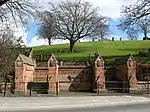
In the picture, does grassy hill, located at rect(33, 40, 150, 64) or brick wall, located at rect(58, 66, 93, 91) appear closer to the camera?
brick wall, located at rect(58, 66, 93, 91)

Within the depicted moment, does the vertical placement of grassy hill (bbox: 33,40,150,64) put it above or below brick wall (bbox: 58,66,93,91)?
above

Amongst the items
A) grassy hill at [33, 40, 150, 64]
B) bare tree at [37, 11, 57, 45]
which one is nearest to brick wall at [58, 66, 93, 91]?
grassy hill at [33, 40, 150, 64]

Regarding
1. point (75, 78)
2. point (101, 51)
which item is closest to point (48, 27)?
point (101, 51)

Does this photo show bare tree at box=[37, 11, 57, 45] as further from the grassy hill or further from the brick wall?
the brick wall

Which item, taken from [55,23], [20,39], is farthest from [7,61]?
[55,23]

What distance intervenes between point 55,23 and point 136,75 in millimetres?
36345

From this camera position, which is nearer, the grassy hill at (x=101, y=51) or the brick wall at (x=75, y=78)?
the brick wall at (x=75, y=78)

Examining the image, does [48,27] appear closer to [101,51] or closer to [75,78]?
[101,51]

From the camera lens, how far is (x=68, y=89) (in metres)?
33.0

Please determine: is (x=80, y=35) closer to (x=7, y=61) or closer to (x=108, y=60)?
(x=108, y=60)

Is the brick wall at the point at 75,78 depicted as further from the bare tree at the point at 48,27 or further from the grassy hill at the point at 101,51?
the bare tree at the point at 48,27

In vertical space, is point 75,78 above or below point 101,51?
below

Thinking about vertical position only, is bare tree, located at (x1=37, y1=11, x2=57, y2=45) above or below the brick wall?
above

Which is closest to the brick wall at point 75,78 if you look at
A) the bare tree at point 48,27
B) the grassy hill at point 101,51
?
the grassy hill at point 101,51
